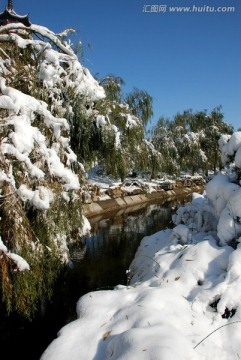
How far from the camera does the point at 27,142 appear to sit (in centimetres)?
319

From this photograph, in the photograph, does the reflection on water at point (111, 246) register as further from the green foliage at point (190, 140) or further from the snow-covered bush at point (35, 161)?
the green foliage at point (190, 140)

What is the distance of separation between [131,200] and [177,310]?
599 inches

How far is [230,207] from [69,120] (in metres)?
2.58

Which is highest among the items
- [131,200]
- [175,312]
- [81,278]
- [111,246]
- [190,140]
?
[190,140]

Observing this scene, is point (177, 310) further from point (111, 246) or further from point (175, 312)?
point (111, 246)

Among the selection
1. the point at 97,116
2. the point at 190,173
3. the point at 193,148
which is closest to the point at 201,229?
the point at 97,116

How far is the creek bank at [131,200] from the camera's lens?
49.0 feet

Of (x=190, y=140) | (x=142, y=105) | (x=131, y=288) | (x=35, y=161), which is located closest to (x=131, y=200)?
(x=142, y=105)

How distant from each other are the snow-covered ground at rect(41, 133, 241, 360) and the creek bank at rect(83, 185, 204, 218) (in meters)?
7.03

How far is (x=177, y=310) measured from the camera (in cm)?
322

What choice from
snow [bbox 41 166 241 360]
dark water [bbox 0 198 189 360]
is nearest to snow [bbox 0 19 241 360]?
snow [bbox 41 166 241 360]

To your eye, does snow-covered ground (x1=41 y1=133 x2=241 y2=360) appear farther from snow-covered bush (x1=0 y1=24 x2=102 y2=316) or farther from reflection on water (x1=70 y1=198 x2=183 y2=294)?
reflection on water (x1=70 y1=198 x2=183 y2=294)

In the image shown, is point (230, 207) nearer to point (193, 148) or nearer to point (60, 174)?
point (60, 174)

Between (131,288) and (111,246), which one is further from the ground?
(131,288)
